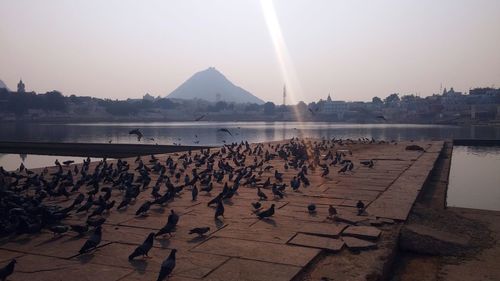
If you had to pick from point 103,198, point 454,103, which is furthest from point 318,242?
point 454,103

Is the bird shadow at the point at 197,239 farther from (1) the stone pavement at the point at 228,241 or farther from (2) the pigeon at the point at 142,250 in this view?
(2) the pigeon at the point at 142,250

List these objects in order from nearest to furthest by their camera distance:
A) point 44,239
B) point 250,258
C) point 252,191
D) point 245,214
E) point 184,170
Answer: point 250,258 < point 44,239 < point 245,214 < point 252,191 < point 184,170

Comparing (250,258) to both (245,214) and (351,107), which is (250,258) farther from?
(351,107)

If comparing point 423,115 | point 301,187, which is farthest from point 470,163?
point 423,115

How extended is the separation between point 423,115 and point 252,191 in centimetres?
13765

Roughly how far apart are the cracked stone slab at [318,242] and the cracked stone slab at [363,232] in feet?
1.41

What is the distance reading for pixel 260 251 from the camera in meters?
6.52

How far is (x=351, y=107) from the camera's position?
6718 inches

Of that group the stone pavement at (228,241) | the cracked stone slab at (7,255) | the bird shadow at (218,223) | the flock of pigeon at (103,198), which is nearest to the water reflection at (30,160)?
the flock of pigeon at (103,198)

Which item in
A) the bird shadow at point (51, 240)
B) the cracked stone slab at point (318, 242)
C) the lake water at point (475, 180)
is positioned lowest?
the lake water at point (475, 180)

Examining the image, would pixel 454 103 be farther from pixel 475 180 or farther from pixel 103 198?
pixel 103 198

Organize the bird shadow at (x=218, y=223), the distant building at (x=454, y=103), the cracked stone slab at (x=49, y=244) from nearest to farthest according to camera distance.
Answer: the cracked stone slab at (x=49, y=244) < the bird shadow at (x=218, y=223) < the distant building at (x=454, y=103)

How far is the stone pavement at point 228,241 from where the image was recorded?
5738 mm

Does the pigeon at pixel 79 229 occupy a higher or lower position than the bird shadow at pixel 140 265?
higher
